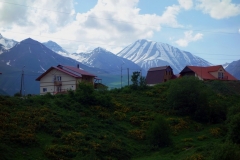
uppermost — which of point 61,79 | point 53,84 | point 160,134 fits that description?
point 61,79

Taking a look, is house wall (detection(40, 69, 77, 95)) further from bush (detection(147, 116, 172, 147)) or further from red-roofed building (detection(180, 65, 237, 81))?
bush (detection(147, 116, 172, 147))

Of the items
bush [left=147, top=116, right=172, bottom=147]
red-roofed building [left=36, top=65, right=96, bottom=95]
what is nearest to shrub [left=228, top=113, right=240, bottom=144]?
bush [left=147, top=116, right=172, bottom=147]

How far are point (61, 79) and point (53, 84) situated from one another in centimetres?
193

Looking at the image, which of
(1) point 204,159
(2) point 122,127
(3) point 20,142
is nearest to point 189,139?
(2) point 122,127

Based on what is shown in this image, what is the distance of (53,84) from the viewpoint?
59969 mm

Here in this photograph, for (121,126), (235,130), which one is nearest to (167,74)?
(121,126)

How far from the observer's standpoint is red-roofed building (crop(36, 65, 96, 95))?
192 feet

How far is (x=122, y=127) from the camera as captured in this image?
33812mm

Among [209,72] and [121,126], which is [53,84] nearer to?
[121,126]

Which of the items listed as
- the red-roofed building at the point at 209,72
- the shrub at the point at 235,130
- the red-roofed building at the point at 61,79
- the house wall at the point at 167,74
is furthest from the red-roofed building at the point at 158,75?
the shrub at the point at 235,130

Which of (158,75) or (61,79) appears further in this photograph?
(158,75)

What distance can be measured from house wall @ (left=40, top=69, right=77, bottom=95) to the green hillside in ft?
44.5

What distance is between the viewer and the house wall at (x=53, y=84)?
5862cm

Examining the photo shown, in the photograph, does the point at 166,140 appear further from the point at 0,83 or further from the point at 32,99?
the point at 0,83
